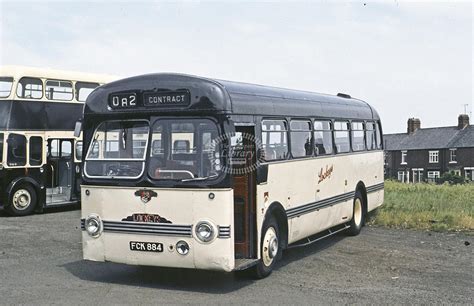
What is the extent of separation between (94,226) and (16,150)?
9963 millimetres

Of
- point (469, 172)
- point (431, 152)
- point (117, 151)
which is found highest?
point (117, 151)

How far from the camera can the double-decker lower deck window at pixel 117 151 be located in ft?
28.6

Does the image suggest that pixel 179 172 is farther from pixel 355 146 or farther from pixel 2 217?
pixel 2 217

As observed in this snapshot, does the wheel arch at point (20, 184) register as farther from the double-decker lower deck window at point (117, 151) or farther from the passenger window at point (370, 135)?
the double-decker lower deck window at point (117, 151)

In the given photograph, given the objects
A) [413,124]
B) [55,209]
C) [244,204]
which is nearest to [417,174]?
[413,124]

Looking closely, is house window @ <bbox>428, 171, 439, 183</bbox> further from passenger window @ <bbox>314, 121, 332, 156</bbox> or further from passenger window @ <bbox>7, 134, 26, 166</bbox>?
passenger window @ <bbox>314, 121, 332, 156</bbox>

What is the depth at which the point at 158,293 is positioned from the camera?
8.38 metres

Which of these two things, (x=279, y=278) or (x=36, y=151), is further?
(x=36, y=151)

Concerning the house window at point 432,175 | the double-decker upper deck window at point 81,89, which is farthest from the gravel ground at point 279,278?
the house window at point 432,175

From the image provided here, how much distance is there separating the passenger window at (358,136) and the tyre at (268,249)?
4.86m

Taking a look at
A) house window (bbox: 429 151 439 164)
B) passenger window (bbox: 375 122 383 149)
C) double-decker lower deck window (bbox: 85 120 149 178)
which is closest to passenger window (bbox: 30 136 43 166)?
passenger window (bbox: 375 122 383 149)

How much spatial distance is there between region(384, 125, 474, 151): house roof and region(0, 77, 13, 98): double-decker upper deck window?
62.5m

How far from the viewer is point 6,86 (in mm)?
17891

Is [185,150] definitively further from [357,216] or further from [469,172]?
[469,172]
